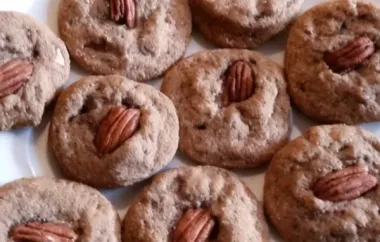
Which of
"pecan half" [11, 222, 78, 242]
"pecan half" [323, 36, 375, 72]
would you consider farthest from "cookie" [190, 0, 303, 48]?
"pecan half" [11, 222, 78, 242]

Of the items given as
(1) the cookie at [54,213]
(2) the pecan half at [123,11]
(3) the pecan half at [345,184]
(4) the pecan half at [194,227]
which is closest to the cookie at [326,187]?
(3) the pecan half at [345,184]

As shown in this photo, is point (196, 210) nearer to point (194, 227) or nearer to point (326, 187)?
point (194, 227)

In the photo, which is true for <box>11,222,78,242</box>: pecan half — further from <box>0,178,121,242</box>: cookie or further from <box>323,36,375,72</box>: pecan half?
<box>323,36,375,72</box>: pecan half

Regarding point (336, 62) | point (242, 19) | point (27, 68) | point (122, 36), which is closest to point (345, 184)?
point (336, 62)

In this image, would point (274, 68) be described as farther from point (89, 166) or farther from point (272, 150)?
point (89, 166)

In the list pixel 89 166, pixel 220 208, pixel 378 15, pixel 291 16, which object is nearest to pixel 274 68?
pixel 291 16
